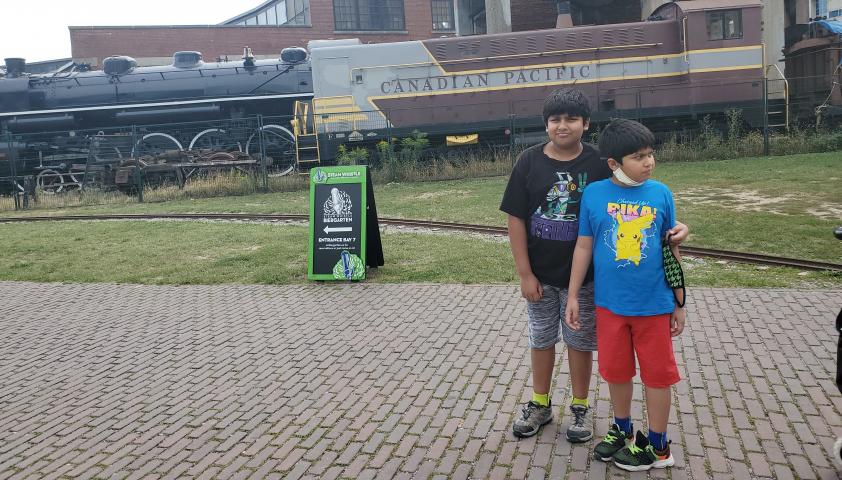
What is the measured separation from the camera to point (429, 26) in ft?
141

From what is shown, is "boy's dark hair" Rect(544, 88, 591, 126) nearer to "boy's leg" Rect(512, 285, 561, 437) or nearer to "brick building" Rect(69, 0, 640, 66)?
"boy's leg" Rect(512, 285, 561, 437)

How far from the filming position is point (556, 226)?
373 centimetres

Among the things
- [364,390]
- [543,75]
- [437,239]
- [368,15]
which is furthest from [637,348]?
[368,15]

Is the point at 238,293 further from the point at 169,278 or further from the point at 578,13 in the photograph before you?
the point at 578,13

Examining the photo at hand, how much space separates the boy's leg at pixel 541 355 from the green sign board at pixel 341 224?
4375mm

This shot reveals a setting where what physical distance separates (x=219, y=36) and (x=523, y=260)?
1615 inches

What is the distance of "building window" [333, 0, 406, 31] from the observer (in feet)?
136

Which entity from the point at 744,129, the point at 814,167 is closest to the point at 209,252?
the point at 814,167

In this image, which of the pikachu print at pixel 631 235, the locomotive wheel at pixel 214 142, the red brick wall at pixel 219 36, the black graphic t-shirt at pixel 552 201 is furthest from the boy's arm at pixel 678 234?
the red brick wall at pixel 219 36

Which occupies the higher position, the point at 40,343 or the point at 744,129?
the point at 744,129

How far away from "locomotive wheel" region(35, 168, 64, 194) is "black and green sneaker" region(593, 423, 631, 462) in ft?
68.2

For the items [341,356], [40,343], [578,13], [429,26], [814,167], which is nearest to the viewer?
[341,356]

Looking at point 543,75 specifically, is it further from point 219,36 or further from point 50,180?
point 219,36

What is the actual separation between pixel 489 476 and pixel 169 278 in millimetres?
6473
